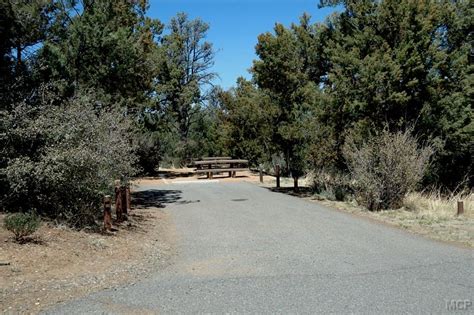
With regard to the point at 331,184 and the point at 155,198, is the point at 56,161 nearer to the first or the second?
the point at 155,198

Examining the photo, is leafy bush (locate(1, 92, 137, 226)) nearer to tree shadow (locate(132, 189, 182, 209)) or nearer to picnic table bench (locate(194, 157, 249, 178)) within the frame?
tree shadow (locate(132, 189, 182, 209))

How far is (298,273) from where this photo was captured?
269 inches

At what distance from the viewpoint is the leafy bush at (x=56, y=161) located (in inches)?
368

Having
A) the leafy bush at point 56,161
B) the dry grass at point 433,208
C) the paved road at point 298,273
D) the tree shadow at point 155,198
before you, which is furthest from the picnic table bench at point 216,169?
the leafy bush at point 56,161

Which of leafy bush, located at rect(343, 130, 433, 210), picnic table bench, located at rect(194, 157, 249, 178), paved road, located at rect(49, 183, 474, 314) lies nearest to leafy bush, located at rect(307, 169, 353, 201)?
leafy bush, located at rect(343, 130, 433, 210)

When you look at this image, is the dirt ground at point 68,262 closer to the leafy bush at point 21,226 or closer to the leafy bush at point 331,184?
the leafy bush at point 21,226

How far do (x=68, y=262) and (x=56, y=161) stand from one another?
9.17ft

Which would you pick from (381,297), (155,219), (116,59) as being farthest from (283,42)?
(381,297)

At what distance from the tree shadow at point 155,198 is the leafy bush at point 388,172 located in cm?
662

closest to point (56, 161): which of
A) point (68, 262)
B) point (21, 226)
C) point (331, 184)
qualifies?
point (21, 226)

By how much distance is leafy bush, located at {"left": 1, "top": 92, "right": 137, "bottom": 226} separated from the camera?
9.34 meters

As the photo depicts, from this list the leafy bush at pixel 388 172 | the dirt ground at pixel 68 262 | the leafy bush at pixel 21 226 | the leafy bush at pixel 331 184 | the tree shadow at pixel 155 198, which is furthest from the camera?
the leafy bush at pixel 331 184

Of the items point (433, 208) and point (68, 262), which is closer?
point (68, 262)

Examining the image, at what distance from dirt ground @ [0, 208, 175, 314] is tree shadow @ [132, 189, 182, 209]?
538 centimetres
